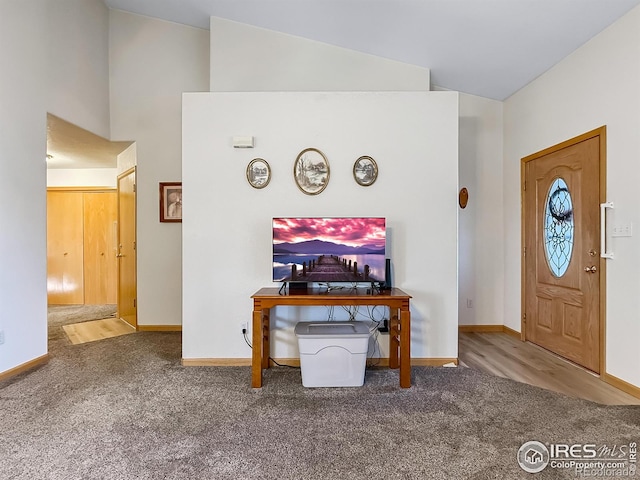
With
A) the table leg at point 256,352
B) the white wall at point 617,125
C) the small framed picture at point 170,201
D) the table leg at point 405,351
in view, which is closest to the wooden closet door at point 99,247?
the small framed picture at point 170,201

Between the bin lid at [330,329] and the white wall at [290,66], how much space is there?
8.10 ft

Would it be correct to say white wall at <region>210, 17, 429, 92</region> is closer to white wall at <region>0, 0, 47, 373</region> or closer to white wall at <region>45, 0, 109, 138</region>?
white wall at <region>45, 0, 109, 138</region>

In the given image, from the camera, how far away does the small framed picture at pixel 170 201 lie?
4418 mm

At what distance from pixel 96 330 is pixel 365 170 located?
12.5ft

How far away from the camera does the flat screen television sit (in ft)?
9.68

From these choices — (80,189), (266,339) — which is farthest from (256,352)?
(80,189)

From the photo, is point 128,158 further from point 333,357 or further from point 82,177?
point 333,357

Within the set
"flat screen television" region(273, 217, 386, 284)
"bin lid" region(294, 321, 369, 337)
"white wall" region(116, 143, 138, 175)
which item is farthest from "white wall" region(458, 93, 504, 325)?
"white wall" region(116, 143, 138, 175)

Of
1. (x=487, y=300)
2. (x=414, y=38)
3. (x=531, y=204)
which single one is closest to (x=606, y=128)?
(x=531, y=204)

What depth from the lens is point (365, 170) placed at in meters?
3.15

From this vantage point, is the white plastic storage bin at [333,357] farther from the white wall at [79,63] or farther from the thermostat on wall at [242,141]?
the white wall at [79,63]

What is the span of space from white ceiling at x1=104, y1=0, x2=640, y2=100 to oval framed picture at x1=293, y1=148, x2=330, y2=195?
1.34m

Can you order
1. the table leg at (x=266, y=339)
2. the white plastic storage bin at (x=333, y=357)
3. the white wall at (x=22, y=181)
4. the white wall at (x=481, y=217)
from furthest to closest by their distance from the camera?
the white wall at (x=481, y=217)
the table leg at (x=266, y=339)
the white wall at (x=22, y=181)
the white plastic storage bin at (x=333, y=357)

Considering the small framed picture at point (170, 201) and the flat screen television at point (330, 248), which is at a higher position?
the small framed picture at point (170, 201)
